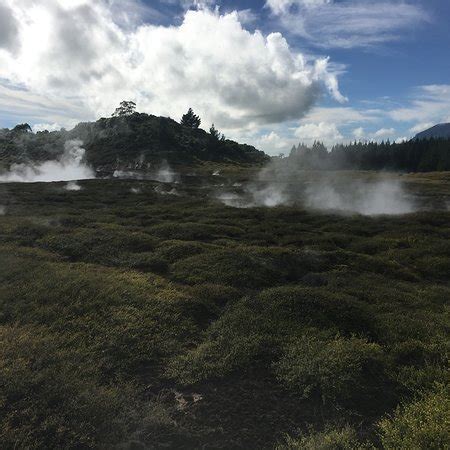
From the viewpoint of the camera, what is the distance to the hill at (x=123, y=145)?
520 ft

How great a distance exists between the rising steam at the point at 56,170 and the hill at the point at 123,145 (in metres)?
4.08

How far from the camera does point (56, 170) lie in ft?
459

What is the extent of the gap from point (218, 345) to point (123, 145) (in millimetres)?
165788

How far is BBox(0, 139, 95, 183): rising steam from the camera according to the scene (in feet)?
400

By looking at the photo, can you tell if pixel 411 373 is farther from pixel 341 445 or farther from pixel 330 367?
pixel 341 445

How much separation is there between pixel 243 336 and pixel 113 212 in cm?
3910

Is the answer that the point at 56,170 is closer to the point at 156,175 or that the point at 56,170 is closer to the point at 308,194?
the point at 156,175

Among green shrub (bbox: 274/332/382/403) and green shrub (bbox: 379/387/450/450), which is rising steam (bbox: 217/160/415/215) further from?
green shrub (bbox: 379/387/450/450)

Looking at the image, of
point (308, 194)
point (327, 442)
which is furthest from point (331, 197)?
point (327, 442)

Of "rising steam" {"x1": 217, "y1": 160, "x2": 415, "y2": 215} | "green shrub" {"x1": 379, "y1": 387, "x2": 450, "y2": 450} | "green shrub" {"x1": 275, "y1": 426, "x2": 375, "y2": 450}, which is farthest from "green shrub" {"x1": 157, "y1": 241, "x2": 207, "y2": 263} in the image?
"rising steam" {"x1": 217, "y1": 160, "x2": 415, "y2": 215}

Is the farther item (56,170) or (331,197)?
(56,170)

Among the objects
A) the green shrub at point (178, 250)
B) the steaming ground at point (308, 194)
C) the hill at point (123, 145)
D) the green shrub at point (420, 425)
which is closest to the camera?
the green shrub at point (420, 425)

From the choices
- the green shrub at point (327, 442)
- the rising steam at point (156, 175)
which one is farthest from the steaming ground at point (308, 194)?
the green shrub at point (327, 442)

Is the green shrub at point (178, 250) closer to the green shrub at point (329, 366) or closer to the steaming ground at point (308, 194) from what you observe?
the green shrub at point (329, 366)
